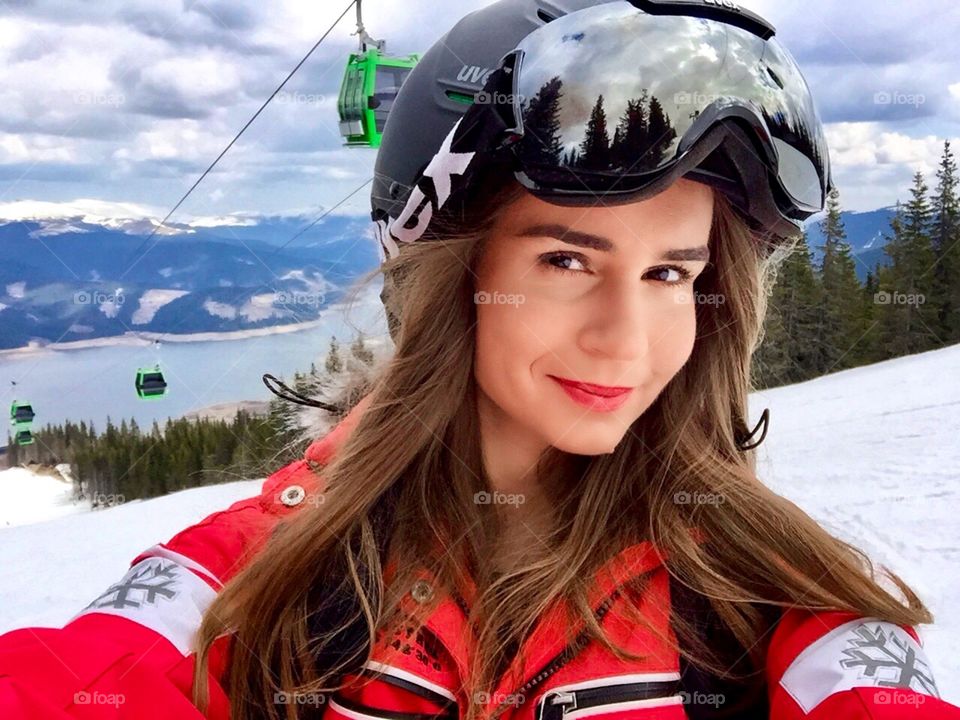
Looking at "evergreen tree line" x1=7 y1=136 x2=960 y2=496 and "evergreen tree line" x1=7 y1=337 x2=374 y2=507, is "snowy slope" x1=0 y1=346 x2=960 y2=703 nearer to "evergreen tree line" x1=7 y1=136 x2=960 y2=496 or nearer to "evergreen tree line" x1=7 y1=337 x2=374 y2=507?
"evergreen tree line" x1=7 y1=337 x2=374 y2=507

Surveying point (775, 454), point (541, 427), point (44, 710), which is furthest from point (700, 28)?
point (775, 454)

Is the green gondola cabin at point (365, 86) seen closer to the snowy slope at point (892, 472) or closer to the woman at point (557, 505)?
the snowy slope at point (892, 472)

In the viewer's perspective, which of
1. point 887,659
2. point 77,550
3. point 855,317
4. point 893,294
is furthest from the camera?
point 855,317

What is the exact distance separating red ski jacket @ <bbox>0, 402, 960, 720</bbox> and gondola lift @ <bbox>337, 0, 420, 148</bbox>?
722cm

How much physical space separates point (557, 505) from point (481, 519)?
6.1 inches

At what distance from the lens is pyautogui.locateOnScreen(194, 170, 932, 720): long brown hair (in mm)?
1188

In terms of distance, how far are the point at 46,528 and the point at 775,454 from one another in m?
11.0

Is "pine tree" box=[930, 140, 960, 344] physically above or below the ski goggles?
below

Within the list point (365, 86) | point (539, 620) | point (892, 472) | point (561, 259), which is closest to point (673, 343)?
point (561, 259)

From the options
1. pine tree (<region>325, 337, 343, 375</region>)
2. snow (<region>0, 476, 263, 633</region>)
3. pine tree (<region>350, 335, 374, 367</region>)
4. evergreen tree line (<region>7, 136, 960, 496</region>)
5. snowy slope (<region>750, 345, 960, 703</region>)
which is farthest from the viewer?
evergreen tree line (<region>7, 136, 960, 496</region>)

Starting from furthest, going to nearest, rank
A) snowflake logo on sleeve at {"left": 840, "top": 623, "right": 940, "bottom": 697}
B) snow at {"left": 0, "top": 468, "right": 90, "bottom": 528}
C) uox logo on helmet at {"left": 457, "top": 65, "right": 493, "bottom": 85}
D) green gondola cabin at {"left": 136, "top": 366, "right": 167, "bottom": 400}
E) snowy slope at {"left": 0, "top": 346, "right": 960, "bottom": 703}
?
snow at {"left": 0, "top": 468, "right": 90, "bottom": 528}, green gondola cabin at {"left": 136, "top": 366, "right": 167, "bottom": 400}, snowy slope at {"left": 0, "top": 346, "right": 960, "bottom": 703}, uox logo on helmet at {"left": 457, "top": 65, "right": 493, "bottom": 85}, snowflake logo on sleeve at {"left": 840, "top": 623, "right": 940, "bottom": 697}

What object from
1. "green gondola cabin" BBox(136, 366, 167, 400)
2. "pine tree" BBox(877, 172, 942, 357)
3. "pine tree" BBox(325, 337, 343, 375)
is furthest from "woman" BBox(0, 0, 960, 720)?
"pine tree" BBox(877, 172, 942, 357)

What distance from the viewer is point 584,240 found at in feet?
3.60

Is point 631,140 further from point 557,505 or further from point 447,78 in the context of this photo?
Answer: point 557,505
